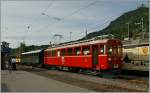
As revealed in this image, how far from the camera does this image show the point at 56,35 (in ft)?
220

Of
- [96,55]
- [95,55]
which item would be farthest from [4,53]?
[96,55]

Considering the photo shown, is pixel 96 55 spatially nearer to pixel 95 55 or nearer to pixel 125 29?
pixel 95 55

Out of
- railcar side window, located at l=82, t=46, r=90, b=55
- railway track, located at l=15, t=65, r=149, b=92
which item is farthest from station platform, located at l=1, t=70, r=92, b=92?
railcar side window, located at l=82, t=46, r=90, b=55

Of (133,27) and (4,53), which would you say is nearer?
(4,53)

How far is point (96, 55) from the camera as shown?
30.6 m

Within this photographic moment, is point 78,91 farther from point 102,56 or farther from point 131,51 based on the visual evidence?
point 131,51

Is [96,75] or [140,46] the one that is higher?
[140,46]

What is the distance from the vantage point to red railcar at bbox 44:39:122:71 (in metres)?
29.4

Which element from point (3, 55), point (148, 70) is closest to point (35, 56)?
point (3, 55)

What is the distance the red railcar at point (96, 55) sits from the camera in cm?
2936

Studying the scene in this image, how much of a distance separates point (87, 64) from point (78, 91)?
1491 centimetres

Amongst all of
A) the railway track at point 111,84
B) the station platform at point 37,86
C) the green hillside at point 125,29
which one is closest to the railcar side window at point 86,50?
the railway track at point 111,84

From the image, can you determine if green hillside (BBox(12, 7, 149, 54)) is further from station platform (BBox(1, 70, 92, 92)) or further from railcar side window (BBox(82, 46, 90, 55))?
station platform (BBox(1, 70, 92, 92))

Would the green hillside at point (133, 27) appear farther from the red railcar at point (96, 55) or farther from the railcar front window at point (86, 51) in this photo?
the railcar front window at point (86, 51)
